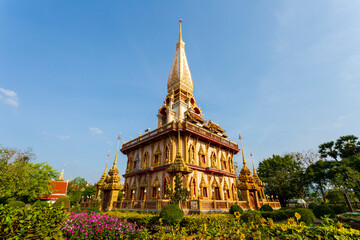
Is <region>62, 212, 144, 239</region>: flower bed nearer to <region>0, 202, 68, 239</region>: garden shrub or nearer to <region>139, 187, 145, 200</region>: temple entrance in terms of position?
<region>0, 202, 68, 239</region>: garden shrub

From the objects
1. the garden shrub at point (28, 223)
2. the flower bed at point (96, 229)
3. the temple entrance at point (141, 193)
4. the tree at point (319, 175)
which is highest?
the tree at point (319, 175)

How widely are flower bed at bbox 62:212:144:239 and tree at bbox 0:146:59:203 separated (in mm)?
22601

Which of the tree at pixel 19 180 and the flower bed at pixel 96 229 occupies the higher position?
the tree at pixel 19 180

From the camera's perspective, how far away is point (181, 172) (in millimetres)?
11945

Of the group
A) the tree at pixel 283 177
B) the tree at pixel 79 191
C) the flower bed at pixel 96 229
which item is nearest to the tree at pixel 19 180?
the tree at pixel 79 191

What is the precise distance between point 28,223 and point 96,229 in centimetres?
339

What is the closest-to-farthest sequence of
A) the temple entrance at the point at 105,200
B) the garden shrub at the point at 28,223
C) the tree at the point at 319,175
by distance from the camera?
the garden shrub at the point at 28,223
the temple entrance at the point at 105,200
the tree at the point at 319,175

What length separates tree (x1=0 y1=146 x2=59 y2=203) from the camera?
20952 millimetres

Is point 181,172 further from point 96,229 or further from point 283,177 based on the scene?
point 283,177

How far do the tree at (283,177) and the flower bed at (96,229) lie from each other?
32.5 meters

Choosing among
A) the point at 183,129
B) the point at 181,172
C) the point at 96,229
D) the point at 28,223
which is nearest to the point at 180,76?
the point at 183,129

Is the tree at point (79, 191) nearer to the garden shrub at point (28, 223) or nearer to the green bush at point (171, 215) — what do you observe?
the green bush at point (171, 215)

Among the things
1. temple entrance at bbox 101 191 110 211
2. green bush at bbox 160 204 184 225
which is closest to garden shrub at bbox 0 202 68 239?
green bush at bbox 160 204 184 225

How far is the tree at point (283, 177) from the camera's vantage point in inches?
1193
